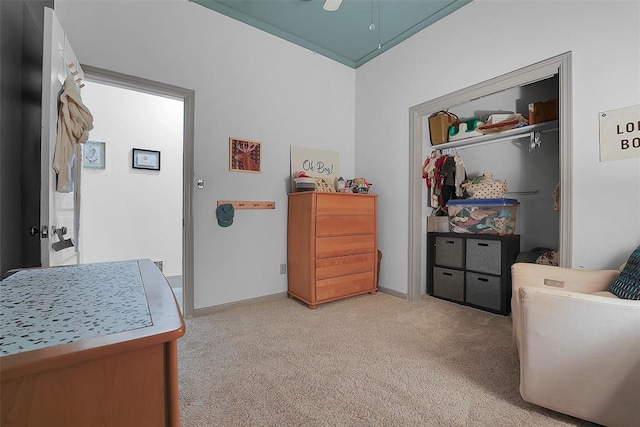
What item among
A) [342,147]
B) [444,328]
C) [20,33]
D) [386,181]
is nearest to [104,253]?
[20,33]

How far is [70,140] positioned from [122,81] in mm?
836

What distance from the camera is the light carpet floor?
4.17ft

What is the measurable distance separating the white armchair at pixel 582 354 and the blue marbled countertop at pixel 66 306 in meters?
1.47

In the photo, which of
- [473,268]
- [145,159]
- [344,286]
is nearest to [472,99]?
[473,268]

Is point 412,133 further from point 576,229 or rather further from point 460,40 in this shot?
point 576,229

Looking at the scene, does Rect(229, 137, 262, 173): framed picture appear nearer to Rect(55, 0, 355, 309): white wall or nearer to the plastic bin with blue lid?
Rect(55, 0, 355, 309): white wall

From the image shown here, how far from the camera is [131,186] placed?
328 cm

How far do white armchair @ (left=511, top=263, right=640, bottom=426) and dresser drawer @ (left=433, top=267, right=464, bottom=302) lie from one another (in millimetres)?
1663

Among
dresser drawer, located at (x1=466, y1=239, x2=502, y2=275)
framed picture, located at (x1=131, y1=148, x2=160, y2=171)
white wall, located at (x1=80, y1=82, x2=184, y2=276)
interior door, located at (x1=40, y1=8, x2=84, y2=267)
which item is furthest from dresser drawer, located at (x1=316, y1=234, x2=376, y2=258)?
framed picture, located at (x1=131, y1=148, x2=160, y2=171)

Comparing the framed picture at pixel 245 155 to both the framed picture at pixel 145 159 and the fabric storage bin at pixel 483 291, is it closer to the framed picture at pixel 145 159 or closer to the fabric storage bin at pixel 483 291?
the framed picture at pixel 145 159

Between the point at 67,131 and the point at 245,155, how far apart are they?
135 cm

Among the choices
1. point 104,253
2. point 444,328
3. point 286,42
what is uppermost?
point 286,42

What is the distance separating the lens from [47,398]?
42 centimetres

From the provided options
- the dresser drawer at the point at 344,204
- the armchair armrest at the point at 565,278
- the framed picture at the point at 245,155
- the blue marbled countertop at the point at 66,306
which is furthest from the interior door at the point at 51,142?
the armchair armrest at the point at 565,278
